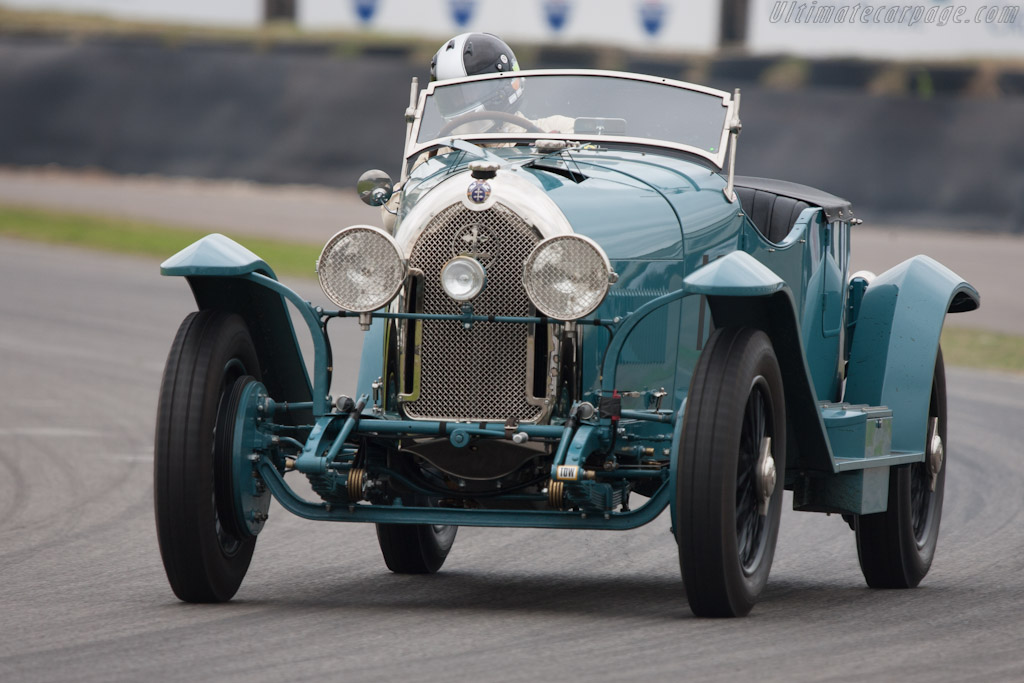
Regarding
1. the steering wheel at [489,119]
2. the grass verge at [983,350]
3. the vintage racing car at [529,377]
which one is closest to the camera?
the vintage racing car at [529,377]

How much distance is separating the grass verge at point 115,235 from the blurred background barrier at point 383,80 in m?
0.85

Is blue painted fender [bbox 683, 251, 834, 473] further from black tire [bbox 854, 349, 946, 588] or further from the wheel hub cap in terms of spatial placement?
black tire [bbox 854, 349, 946, 588]

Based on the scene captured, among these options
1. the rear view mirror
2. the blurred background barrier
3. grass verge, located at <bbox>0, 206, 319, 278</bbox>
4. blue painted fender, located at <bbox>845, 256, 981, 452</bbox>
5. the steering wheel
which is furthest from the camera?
grass verge, located at <bbox>0, 206, 319, 278</bbox>

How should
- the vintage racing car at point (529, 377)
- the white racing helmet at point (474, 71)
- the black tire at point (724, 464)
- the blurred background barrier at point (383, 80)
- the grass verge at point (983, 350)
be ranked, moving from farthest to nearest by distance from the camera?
the blurred background barrier at point (383, 80) < the grass verge at point (983, 350) < the white racing helmet at point (474, 71) < the vintage racing car at point (529, 377) < the black tire at point (724, 464)

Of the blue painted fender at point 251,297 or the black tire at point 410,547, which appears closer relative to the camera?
the blue painted fender at point 251,297

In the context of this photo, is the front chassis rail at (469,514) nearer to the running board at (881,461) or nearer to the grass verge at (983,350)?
the running board at (881,461)

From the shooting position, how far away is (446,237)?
6.19 meters

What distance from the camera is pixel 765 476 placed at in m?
5.88

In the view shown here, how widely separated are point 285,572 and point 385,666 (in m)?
2.17

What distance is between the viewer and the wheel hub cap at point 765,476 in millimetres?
5879

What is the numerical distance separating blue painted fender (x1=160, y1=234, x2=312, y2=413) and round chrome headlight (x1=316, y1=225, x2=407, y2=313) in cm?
27

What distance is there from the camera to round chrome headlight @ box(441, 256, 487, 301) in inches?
236

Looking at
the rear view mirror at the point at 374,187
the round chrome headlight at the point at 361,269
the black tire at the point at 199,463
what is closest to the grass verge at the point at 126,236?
the rear view mirror at the point at 374,187

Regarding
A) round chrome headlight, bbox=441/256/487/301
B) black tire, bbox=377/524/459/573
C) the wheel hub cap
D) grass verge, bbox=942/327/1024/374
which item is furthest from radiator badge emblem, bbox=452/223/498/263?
grass verge, bbox=942/327/1024/374
